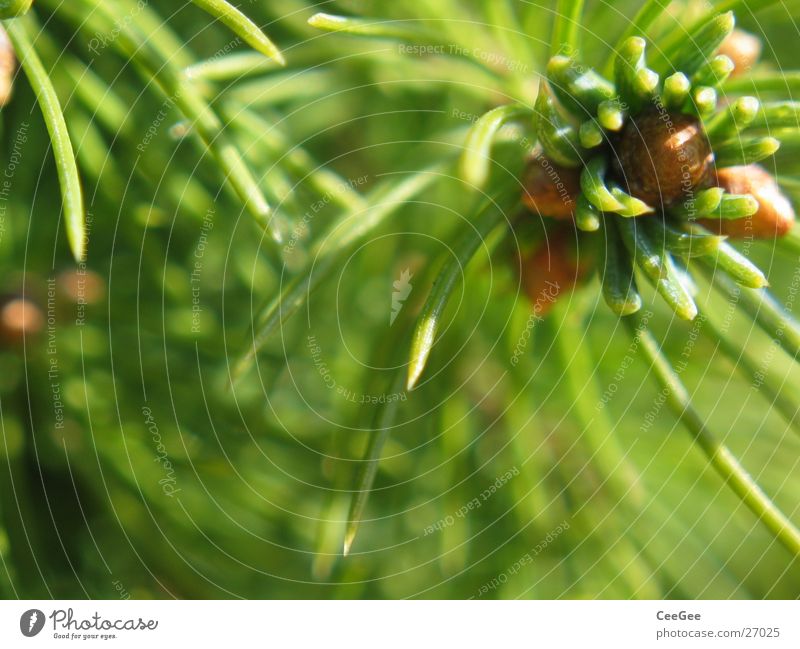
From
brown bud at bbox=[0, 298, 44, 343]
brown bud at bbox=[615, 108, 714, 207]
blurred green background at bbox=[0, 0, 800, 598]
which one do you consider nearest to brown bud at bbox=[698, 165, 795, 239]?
brown bud at bbox=[615, 108, 714, 207]

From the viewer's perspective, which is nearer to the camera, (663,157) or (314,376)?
(663,157)

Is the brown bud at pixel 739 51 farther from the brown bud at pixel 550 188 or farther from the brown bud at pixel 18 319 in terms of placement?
the brown bud at pixel 18 319

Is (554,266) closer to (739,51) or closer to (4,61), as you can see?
(739,51)

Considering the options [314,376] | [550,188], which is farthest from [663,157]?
[314,376]

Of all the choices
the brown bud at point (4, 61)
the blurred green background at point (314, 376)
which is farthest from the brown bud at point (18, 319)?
the brown bud at point (4, 61)

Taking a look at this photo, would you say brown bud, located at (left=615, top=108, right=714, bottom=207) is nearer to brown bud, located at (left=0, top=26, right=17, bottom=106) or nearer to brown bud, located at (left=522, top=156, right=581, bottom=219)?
brown bud, located at (left=522, top=156, right=581, bottom=219)
